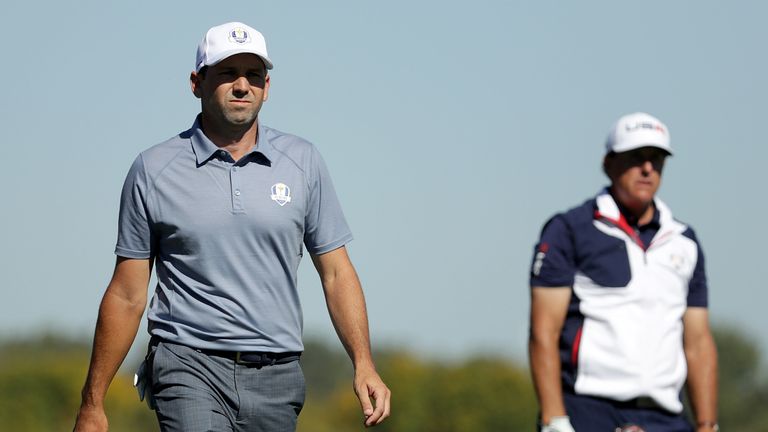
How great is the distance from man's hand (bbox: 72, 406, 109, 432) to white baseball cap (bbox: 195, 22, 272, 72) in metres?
1.88

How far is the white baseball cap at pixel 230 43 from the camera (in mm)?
8117

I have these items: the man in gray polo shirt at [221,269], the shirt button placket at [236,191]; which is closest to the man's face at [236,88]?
the man in gray polo shirt at [221,269]

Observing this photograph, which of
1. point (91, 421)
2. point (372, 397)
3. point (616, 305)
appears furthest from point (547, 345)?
point (91, 421)

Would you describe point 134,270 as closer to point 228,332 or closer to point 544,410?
point 228,332

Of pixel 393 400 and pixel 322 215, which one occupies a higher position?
pixel 322 215

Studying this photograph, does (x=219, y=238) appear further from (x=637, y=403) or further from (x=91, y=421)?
(x=637, y=403)

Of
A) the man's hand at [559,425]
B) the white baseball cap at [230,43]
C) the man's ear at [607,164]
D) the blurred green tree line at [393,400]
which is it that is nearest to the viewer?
the man's hand at [559,425]

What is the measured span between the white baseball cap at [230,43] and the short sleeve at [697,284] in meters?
2.42

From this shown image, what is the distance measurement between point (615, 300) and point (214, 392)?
217 cm

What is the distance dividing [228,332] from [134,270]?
61cm

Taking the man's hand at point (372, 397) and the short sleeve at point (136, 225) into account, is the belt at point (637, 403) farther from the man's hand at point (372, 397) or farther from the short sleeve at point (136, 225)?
the short sleeve at point (136, 225)

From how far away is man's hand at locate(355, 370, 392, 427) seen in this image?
26.1ft

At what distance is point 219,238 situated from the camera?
8.01 m

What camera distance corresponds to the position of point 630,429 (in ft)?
23.1
